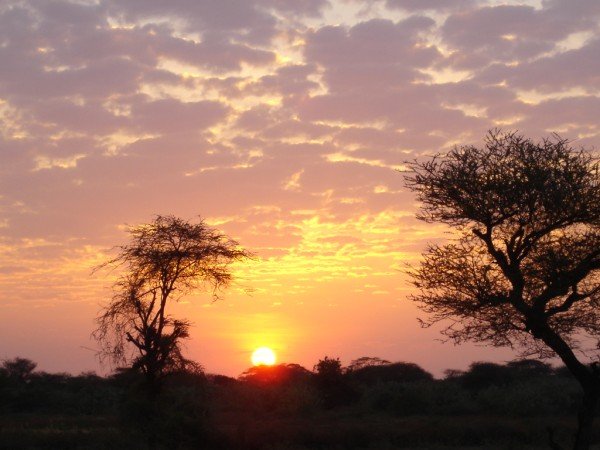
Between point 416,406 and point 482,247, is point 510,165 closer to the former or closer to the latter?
point 482,247

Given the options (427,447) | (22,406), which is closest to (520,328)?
(427,447)

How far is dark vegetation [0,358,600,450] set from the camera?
2572cm

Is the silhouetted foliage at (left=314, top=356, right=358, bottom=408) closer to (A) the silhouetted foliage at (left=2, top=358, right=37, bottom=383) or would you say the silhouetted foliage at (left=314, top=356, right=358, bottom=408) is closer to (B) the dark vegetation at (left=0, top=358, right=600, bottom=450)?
→ (B) the dark vegetation at (left=0, top=358, right=600, bottom=450)

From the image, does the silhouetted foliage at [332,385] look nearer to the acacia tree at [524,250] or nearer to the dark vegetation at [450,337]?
the dark vegetation at [450,337]

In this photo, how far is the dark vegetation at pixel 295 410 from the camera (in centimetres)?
2572

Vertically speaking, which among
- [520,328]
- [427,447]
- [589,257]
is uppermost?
[589,257]

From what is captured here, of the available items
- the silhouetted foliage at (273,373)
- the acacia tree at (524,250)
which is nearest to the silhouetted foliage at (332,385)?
the silhouetted foliage at (273,373)

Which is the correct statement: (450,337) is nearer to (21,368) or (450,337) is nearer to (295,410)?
(295,410)

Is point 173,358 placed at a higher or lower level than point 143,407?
higher

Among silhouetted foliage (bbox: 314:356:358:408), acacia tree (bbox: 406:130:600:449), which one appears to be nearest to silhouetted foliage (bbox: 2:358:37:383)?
silhouetted foliage (bbox: 314:356:358:408)

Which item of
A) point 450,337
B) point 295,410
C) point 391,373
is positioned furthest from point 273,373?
point 450,337

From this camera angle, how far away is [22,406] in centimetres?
4516

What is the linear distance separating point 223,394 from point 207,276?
39.4 ft

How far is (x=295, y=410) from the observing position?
42.3 meters
